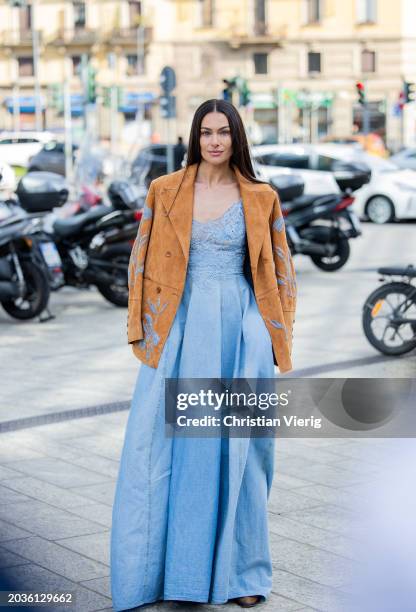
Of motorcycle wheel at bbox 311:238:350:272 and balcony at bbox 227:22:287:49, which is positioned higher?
balcony at bbox 227:22:287:49

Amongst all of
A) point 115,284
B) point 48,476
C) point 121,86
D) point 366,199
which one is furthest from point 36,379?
point 121,86

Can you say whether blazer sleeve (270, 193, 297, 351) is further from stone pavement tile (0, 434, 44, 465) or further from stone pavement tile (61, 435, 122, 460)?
stone pavement tile (0, 434, 44, 465)

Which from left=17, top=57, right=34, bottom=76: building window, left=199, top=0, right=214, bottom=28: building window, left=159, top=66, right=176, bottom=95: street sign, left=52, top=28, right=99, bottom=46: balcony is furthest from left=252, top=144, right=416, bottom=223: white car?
left=17, top=57, right=34, bottom=76: building window

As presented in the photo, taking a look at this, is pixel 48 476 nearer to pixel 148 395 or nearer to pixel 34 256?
pixel 148 395

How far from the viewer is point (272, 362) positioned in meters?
4.34

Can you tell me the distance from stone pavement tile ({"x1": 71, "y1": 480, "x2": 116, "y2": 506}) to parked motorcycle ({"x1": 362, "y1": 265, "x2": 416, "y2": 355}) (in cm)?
367

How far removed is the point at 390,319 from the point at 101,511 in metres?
4.16

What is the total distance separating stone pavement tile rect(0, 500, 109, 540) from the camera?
5.10 m

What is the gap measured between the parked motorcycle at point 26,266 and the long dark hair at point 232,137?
268 inches

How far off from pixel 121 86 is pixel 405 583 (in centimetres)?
6599

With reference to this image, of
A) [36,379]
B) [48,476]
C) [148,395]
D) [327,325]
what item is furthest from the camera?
[327,325]

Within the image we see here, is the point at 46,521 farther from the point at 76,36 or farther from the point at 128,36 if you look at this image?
Result: the point at 76,36

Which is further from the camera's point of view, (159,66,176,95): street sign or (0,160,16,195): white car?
(159,66,176,95): street sign

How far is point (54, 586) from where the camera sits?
14.6 ft
